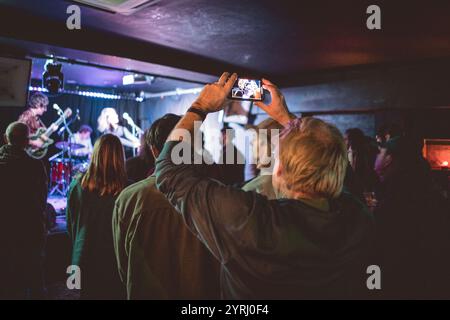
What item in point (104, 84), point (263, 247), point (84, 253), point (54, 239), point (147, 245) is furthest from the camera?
point (104, 84)

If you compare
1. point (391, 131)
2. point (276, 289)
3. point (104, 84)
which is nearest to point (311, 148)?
point (276, 289)

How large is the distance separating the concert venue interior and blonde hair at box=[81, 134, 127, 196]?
0.08 feet

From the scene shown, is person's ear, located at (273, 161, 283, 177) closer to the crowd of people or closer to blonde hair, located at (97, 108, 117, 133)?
the crowd of people

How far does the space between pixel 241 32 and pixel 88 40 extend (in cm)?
190

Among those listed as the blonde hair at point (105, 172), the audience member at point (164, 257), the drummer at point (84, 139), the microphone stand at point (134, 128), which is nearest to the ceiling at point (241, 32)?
the blonde hair at point (105, 172)

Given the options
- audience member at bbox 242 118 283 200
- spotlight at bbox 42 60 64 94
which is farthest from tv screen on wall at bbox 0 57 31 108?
audience member at bbox 242 118 283 200

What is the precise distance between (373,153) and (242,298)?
403cm

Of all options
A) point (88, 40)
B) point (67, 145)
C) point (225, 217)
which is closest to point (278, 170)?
point (225, 217)

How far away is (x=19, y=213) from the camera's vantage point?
2.81 m

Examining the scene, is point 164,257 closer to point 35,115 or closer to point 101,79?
point 101,79

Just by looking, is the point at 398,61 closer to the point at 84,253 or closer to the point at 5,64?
the point at 84,253

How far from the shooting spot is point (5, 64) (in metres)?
4.00

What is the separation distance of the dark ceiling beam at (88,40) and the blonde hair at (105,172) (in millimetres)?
2380

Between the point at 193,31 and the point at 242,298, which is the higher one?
the point at 193,31
